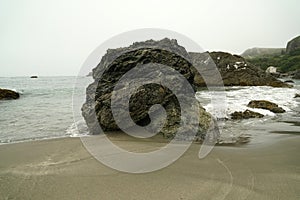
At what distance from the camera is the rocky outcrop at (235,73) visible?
103 ft

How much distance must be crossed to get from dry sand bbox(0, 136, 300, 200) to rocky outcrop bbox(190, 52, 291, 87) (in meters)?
25.9

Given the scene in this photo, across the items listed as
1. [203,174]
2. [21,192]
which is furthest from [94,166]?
[203,174]

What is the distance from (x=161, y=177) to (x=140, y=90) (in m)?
3.79

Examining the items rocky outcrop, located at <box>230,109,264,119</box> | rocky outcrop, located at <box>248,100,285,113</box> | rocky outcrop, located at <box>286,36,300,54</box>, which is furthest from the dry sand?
rocky outcrop, located at <box>286,36,300,54</box>

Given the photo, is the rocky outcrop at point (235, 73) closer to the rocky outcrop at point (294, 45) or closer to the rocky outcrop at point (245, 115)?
the rocky outcrop at point (245, 115)

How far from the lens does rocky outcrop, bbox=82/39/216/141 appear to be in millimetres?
7121

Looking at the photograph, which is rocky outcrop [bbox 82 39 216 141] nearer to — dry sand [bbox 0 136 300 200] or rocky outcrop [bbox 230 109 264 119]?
dry sand [bbox 0 136 300 200]

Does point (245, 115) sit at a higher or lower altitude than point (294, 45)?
lower

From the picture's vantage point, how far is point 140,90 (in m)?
7.29

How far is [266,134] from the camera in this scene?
707cm

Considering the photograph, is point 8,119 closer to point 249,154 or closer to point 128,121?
point 128,121

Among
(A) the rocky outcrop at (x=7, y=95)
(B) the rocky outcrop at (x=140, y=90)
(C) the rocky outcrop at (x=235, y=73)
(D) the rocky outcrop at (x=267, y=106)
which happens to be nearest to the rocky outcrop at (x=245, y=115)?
(D) the rocky outcrop at (x=267, y=106)

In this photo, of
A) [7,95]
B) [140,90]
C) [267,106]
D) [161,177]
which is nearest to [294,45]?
[267,106]

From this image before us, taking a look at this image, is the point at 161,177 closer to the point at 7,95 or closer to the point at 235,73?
the point at 7,95
